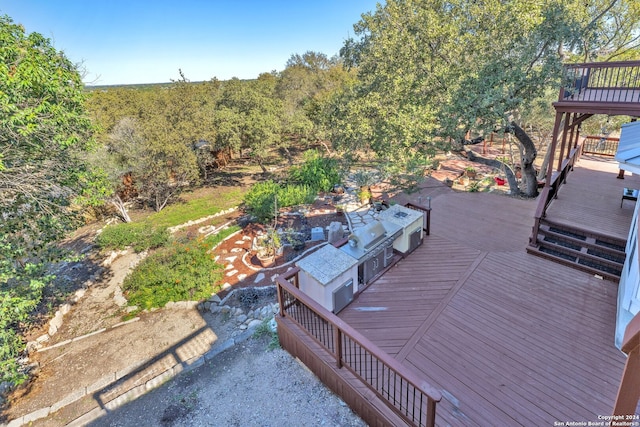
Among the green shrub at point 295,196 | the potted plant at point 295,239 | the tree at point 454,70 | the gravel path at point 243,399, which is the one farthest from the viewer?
the green shrub at point 295,196

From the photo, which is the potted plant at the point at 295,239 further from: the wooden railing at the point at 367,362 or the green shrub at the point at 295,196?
the wooden railing at the point at 367,362

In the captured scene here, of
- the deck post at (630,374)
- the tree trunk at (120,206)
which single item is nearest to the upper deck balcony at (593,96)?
the deck post at (630,374)

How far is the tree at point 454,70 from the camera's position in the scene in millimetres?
7184

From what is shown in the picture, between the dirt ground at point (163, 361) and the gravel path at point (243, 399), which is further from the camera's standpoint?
the dirt ground at point (163, 361)

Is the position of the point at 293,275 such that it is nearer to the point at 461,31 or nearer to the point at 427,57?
the point at 427,57

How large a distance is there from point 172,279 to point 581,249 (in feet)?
29.9

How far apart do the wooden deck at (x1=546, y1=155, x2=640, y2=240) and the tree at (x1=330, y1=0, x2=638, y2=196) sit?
174 centimetres

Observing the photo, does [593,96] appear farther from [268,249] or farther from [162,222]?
[162,222]

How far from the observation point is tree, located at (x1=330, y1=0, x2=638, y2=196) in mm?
7184

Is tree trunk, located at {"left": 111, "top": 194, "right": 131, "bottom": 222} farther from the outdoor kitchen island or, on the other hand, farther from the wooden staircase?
the wooden staircase

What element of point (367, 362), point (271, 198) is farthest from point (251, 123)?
point (367, 362)

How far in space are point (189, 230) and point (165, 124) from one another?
6.29 m

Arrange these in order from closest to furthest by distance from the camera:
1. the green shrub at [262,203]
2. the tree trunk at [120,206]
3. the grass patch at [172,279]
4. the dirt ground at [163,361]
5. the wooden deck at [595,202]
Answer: the dirt ground at [163,361], the wooden deck at [595,202], the grass patch at [172,279], the green shrub at [262,203], the tree trunk at [120,206]

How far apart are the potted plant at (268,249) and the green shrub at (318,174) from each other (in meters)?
5.17
